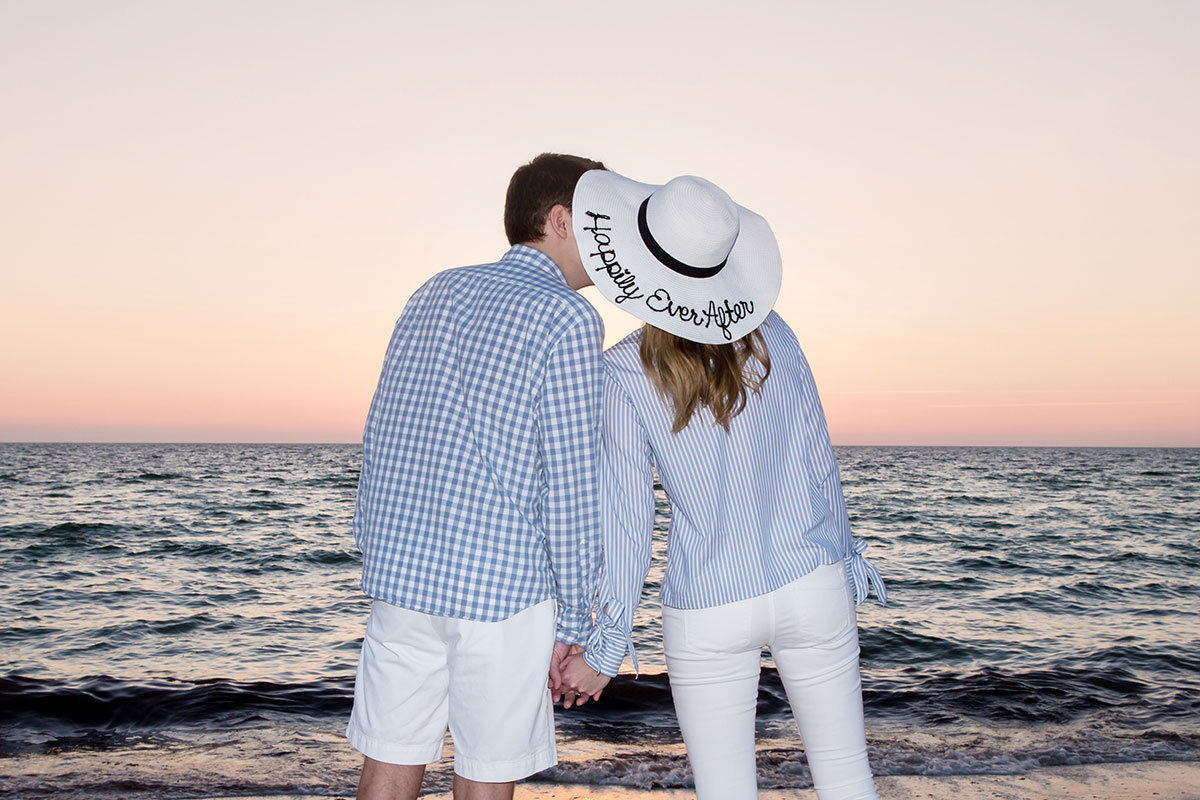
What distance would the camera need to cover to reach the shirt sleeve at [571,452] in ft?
6.38

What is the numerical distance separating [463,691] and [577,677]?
0.89 feet

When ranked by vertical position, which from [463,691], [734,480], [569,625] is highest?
[734,480]

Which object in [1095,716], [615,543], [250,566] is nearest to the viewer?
[615,543]

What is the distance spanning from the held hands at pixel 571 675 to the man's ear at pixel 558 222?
38.9 inches

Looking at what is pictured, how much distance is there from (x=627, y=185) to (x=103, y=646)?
7864 millimetres

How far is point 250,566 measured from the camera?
42.9 ft

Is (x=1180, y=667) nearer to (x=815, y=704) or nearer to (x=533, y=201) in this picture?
(x=815, y=704)

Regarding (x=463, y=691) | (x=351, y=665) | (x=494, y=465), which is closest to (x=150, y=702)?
(x=351, y=665)

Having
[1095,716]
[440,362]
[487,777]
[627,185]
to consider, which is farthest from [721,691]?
[1095,716]

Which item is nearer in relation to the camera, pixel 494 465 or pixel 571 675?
pixel 494 465

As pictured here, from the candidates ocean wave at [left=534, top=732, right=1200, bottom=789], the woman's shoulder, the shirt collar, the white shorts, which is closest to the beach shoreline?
ocean wave at [left=534, top=732, right=1200, bottom=789]

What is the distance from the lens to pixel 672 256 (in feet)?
6.66

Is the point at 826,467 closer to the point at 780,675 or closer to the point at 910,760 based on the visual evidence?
the point at 780,675

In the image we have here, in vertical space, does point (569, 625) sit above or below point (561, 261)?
below
